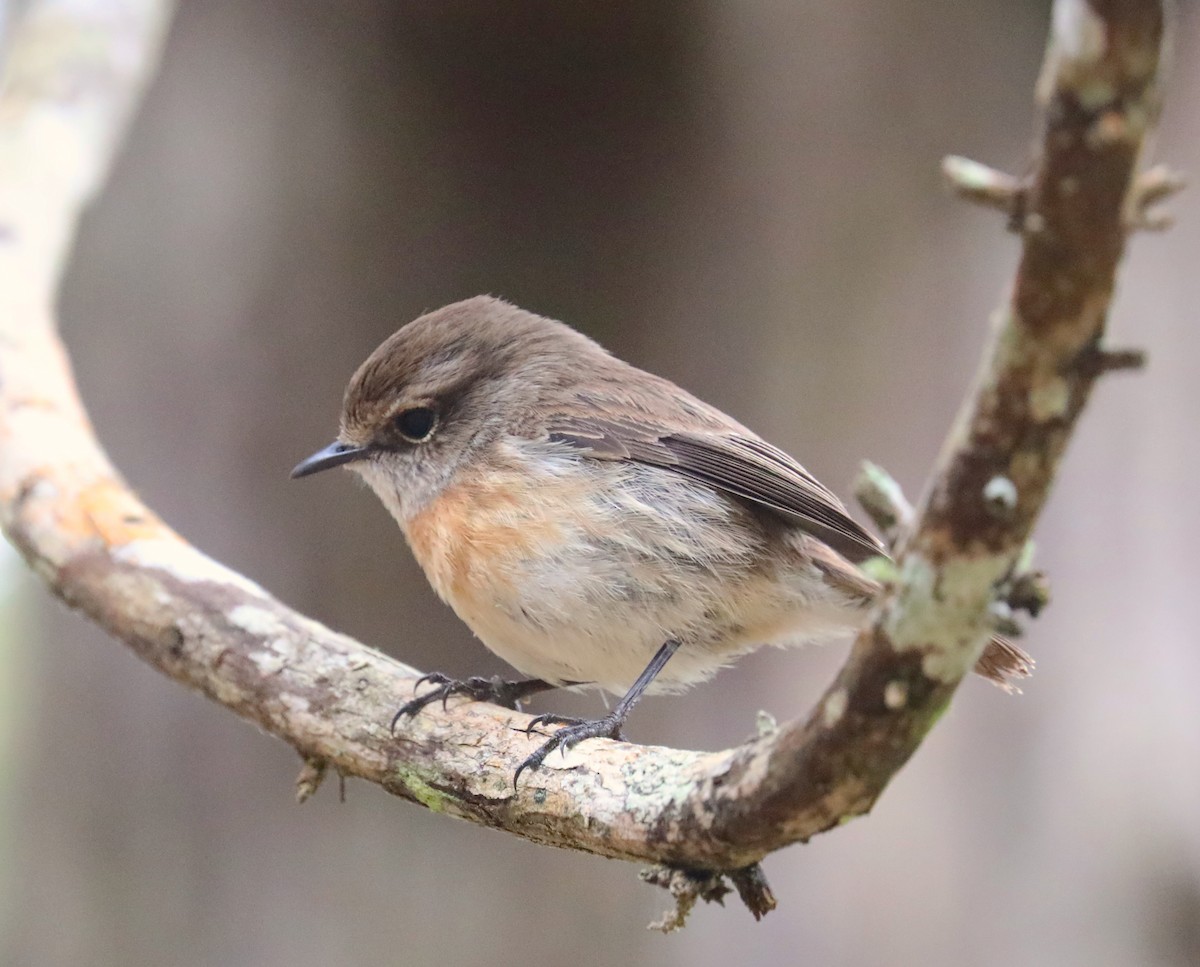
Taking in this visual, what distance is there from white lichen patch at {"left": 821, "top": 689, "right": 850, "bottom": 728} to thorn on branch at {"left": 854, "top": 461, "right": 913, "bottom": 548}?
23cm

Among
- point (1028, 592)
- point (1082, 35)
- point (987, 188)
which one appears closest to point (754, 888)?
point (1028, 592)

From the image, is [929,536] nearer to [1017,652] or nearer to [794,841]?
[794,841]

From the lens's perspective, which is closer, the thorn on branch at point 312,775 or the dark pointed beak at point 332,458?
the thorn on branch at point 312,775

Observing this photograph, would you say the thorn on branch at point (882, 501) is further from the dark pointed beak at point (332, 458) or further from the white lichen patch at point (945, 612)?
the dark pointed beak at point (332, 458)

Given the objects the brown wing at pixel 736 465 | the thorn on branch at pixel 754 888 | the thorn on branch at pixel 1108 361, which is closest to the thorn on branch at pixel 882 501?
the thorn on branch at pixel 1108 361

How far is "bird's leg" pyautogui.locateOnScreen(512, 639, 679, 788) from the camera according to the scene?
2373 millimetres

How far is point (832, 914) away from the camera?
4441 mm

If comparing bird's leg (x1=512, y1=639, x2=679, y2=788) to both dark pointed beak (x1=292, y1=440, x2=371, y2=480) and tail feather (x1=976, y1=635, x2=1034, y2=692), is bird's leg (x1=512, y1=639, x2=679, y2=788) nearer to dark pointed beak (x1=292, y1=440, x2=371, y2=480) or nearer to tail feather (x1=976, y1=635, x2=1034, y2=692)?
tail feather (x1=976, y1=635, x2=1034, y2=692)

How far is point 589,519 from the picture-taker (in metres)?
2.79

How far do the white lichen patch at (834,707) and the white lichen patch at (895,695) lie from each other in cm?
6

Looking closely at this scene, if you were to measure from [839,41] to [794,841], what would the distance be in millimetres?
4099

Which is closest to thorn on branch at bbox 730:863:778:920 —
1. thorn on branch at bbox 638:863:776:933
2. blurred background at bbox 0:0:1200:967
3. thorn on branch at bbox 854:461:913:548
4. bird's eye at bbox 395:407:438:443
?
thorn on branch at bbox 638:863:776:933

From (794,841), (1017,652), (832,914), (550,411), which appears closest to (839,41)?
(550,411)

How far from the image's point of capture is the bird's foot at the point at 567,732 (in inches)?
93.0
